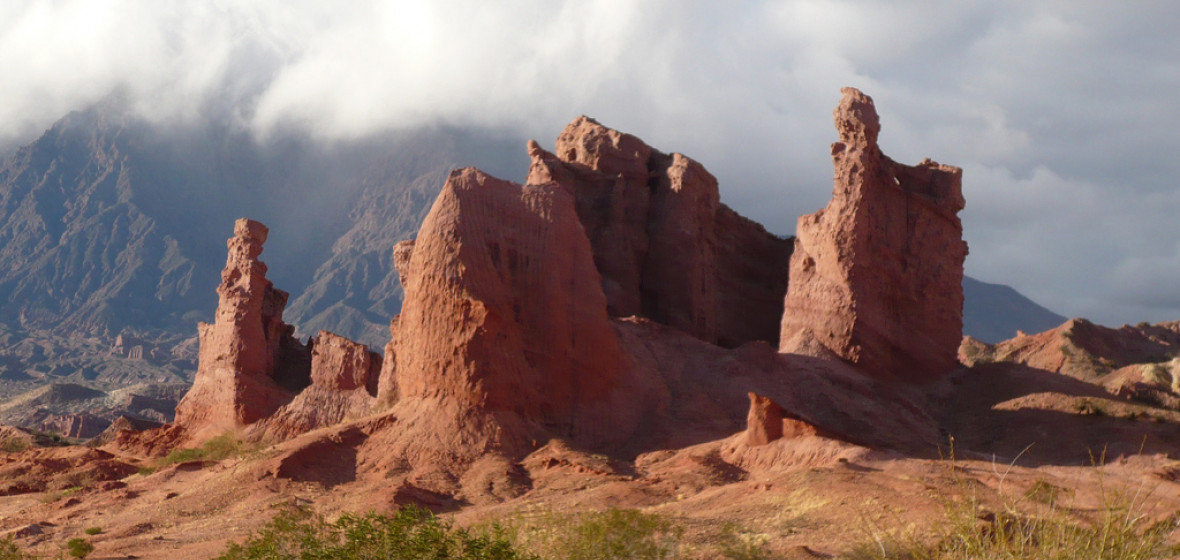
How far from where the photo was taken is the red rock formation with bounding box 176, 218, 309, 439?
38.6m

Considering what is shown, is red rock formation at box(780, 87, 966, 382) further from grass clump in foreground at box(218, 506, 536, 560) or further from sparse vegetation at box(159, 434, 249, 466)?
grass clump in foreground at box(218, 506, 536, 560)

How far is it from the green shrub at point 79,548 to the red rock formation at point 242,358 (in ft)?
52.0

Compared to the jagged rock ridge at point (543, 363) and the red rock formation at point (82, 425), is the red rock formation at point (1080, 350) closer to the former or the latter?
the jagged rock ridge at point (543, 363)

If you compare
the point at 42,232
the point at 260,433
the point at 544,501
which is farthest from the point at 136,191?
the point at 544,501

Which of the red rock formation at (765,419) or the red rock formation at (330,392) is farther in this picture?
the red rock formation at (330,392)

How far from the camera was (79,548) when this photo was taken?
70.7ft

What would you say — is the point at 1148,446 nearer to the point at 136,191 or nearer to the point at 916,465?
the point at 916,465

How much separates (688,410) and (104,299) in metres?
Result: 153

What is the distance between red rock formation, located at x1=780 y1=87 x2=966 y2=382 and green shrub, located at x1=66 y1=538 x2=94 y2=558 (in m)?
20.4

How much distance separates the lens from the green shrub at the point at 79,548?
21406 millimetres

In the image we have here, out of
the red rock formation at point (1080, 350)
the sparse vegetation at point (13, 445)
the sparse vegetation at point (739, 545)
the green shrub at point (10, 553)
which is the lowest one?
the green shrub at point (10, 553)

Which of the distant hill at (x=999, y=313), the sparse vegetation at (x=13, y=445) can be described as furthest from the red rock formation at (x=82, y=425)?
the distant hill at (x=999, y=313)

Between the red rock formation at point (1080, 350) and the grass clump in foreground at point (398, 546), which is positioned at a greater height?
the red rock formation at point (1080, 350)

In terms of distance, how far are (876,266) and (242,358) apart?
1942 centimetres
